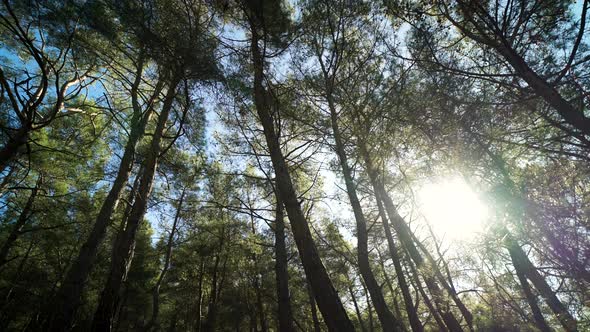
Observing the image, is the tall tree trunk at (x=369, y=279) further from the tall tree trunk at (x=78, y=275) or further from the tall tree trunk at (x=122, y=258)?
the tall tree trunk at (x=78, y=275)

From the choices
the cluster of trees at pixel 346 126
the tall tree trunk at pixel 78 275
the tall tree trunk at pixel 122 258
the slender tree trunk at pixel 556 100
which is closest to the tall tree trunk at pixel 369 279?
the cluster of trees at pixel 346 126

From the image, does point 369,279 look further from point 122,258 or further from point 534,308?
point 534,308

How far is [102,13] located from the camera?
3.59m

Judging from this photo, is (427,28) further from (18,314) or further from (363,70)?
(18,314)

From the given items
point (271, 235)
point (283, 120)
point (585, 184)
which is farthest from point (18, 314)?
point (585, 184)

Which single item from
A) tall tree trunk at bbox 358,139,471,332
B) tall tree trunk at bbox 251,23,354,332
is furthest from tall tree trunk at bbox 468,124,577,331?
tall tree trunk at bbox 251,23,354,332

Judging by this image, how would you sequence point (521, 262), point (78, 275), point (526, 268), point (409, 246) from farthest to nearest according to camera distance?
point (409, 246)
point (521, 262)
point (526, 268)
point (78, 275)

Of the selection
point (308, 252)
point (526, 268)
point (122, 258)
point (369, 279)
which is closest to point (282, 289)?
point (369, 279)

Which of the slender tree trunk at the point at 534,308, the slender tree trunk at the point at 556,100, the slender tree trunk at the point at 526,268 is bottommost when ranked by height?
the slender tree trunk at the point at 534,308

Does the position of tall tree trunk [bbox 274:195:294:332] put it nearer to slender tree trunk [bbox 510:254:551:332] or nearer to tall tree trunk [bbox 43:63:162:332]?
tall tree trunk [bbox 43:63:162:332]

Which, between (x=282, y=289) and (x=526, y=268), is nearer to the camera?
(x=526, y=268)

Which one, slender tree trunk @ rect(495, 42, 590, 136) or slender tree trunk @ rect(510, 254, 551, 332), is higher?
slender tree trunk @ rect(495, 42, 590, 136)

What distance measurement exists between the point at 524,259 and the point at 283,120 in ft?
22.5

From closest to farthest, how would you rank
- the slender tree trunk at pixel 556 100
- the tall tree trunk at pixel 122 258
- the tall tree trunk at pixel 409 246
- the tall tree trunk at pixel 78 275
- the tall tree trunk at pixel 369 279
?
1. the slender tree trunk at pixel 556 100
2. the tall tree trunk at pixel 122 258
3. the tall tree trunk at pixel 369 279
4. the tall tree trunk at pixel 78 275
5. the tall tree trunk at pixel 409 246
